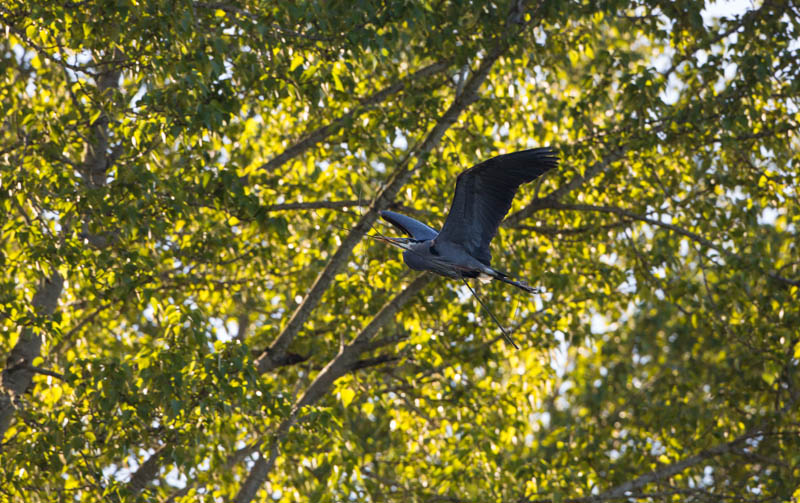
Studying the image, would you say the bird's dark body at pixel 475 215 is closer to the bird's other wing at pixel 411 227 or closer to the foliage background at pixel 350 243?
the bird's other wing at pixel 411 227

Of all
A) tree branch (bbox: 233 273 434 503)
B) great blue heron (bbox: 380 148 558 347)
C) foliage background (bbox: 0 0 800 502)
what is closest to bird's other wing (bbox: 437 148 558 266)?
great blue heron (bbox: 380 148 558 347)

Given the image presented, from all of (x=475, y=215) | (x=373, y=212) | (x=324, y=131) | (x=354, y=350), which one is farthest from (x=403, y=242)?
(x=324, y=131)

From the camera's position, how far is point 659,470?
34.0 feet

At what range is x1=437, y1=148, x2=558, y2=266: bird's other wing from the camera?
19.9 ft

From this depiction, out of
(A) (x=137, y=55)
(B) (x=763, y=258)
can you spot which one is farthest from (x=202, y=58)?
(B) (x=763, y=258)

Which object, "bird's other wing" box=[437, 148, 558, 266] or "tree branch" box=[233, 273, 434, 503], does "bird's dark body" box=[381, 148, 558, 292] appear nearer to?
"bird's other wing" box=[437, 148, 558, 266]

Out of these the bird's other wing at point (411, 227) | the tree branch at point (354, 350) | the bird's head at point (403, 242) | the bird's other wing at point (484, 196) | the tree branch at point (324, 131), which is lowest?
the bird's head at point (403, 242)

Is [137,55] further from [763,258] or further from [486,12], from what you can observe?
[763,258]

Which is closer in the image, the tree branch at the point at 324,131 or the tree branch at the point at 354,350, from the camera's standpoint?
A: the tree branch at the point at 354,350

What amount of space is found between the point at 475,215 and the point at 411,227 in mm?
872

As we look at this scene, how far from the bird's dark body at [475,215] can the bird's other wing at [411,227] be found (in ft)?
1.33

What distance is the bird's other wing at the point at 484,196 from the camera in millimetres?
6059

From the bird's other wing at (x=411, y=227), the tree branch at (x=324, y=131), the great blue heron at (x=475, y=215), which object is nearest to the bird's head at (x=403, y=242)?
the great blue heron at (x=475, y=215)

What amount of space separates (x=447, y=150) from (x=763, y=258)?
10.3 ft
